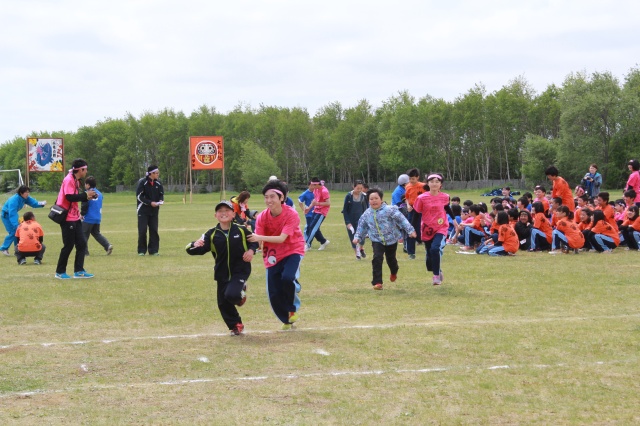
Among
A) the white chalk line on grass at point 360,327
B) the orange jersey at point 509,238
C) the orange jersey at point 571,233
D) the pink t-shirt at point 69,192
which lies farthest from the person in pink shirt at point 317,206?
the white chalk line on grass at point 360,327

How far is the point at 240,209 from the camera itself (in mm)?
17891

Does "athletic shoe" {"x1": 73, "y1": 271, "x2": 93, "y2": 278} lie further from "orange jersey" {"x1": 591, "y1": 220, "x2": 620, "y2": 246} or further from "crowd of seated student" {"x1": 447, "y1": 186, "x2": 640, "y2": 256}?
"orange jersey" {"x1": 591, "y1": 220, "x2": 620, "y2": 246}

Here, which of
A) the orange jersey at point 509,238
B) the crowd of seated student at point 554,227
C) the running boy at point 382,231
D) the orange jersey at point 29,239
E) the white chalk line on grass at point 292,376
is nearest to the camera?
the white chalk line on grass at point 292,376

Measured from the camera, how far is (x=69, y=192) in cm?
1419

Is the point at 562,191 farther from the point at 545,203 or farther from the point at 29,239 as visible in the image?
the point at 29,239

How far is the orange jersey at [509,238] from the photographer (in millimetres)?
18141

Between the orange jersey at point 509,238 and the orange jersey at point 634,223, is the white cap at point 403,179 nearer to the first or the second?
the orange jersey at point 509,238

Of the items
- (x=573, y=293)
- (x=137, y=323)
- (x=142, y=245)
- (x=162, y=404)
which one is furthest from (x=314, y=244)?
(x=162, y=404)

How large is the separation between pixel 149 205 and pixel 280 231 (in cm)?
1031

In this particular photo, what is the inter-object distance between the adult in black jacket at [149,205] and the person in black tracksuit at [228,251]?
10.3m

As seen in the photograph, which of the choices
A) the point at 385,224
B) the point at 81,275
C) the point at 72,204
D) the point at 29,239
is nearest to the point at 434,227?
the point at 385,224

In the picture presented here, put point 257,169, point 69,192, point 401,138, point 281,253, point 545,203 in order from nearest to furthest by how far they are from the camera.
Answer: point 281,253 → point 69,192 → point 545,203 → point 401,138 → point 257,169

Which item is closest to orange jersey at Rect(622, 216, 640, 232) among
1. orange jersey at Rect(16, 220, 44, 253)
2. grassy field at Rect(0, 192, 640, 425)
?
grassy field at Rect(0, 192, 640, 425)

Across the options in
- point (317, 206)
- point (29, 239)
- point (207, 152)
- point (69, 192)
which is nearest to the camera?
point (69, 192)
